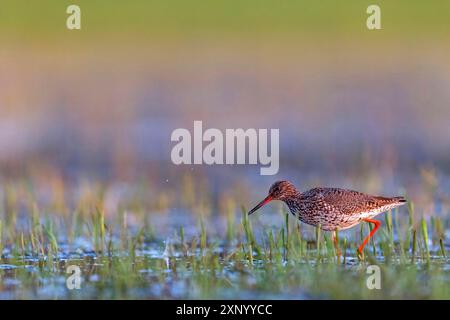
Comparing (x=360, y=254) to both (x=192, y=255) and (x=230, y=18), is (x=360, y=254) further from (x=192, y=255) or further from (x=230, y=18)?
(x=230, y=18)

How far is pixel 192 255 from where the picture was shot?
9453mm

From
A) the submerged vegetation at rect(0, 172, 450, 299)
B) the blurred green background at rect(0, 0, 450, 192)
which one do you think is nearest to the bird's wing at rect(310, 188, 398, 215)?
the submerged vegetation at rect(0, 172, 450, 299)

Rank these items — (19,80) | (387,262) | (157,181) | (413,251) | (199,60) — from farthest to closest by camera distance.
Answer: (199,60) → (19,80) → (157,181) → (413,251) → (387,262)

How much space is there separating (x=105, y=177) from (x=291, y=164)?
2334mm

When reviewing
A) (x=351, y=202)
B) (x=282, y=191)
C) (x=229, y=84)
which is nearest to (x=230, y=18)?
(x=229, y=84)

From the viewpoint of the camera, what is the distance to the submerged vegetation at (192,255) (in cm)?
827

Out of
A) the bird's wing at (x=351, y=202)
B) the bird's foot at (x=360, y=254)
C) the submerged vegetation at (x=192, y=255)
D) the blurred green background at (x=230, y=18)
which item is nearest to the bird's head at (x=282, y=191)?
the submerged vegetation at (x=192, y=255)

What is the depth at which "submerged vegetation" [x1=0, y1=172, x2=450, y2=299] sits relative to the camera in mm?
8266

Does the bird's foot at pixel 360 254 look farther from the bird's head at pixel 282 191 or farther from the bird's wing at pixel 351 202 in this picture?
the bird's head at pixel 282 191

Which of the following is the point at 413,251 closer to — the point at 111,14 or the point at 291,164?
the point at 291,164

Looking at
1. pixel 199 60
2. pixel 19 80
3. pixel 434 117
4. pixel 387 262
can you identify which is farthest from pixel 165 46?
pixel 387 262

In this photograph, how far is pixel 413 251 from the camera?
909 centimetres

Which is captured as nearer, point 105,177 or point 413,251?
point 413,251

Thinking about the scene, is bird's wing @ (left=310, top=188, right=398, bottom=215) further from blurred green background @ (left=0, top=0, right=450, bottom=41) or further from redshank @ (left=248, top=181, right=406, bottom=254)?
blurred green background @ (left=0, top=0, right=450, bottom=41)
